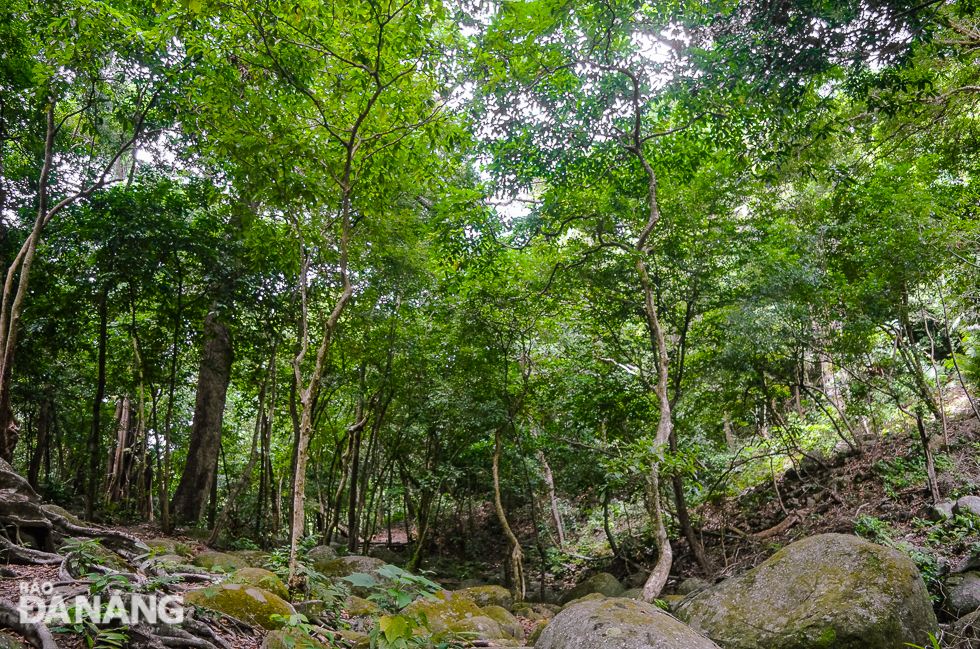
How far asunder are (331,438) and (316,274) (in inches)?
274

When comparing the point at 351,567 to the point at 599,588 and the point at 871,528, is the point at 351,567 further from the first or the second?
the point at 871,528

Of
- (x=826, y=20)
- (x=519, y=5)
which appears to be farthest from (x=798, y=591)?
(x=519, y=5)

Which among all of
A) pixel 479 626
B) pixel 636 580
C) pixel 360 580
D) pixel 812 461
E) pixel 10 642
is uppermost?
pixel 812 461

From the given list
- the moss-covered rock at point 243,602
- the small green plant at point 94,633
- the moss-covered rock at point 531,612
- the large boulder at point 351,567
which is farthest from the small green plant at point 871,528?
the small green plant at point 94,633

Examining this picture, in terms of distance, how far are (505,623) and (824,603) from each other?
3.88 m

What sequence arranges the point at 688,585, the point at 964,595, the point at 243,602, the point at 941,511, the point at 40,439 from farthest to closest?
the point at 40,439
the point at 688,585
the point at 941,511
the point at 964,595
the point at 243,602

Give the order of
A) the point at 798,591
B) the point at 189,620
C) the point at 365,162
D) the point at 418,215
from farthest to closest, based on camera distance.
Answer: the point at 418,215 < the point at 365,162 < the point at 798,591 < the point at 189,620

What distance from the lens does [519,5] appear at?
5.87m

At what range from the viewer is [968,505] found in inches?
271

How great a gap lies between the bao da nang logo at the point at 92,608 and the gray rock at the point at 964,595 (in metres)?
7.18

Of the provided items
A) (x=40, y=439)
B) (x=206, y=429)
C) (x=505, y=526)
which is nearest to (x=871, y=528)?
(x=505, y=526)

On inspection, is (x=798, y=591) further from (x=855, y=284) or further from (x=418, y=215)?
(x=418, y=215)

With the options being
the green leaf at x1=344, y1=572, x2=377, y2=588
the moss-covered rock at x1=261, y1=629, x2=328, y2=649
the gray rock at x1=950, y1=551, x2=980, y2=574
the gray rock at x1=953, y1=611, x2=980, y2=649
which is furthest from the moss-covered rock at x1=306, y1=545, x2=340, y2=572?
the gray rock at x1=950, y1=551, x2=980, y2=574

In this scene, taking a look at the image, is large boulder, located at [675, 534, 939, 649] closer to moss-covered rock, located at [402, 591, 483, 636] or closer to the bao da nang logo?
moss-covered rock, located at [402, 591, 483, 636]
